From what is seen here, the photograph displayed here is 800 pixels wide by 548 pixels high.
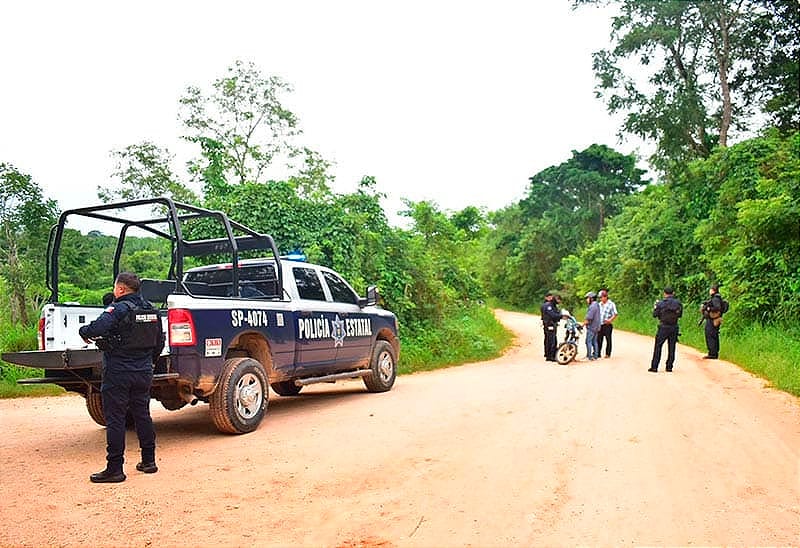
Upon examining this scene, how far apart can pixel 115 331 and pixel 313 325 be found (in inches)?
143

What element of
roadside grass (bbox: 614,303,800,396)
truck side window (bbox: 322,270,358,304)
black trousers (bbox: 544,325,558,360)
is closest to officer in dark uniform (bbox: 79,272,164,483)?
truck side window (bbox: 322,270,358,304)

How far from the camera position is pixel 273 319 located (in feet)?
27.0

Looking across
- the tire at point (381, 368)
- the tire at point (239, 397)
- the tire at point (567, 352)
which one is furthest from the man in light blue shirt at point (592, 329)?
the tire at point (239, 397)

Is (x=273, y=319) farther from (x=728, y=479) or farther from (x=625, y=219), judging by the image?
(x=625, y=219)

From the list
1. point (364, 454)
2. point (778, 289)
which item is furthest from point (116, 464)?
point (778, 289)

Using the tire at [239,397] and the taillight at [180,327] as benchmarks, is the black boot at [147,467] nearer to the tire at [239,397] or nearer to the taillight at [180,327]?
the taillight at [180,327]

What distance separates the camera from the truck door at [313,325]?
8.88 m

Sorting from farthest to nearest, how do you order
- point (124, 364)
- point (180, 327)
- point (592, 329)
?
point (592, 329), point (180, 327), point (124, 364)

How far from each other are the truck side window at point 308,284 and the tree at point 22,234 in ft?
30.7

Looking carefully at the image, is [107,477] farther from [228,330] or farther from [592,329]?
[592,329]

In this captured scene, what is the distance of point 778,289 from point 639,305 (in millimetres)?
12273

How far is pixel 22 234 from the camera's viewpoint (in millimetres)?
16453

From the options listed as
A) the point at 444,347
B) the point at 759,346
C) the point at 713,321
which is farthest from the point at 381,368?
the point at 713,321

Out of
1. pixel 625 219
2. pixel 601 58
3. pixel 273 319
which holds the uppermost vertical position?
pixel 601 58
